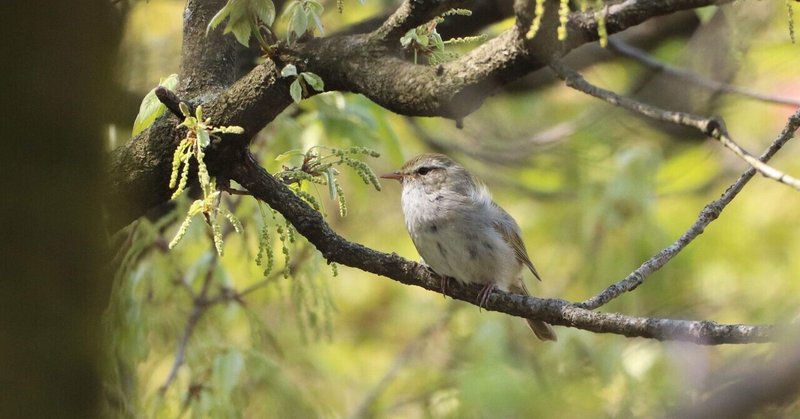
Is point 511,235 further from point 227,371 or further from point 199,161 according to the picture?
point 199,161

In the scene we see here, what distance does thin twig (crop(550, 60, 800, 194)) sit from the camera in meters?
1.96

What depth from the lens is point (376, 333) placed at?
805 centimetres

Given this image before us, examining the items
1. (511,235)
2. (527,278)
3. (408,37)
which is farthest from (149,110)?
(527,278)

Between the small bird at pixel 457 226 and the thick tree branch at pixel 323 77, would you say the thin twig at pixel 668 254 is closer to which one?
the thick tree branch at pixel 323 77

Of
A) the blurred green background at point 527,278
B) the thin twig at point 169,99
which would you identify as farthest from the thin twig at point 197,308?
the thin twig at point 169,99

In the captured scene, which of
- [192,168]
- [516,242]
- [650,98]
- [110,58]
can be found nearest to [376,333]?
[650,98]

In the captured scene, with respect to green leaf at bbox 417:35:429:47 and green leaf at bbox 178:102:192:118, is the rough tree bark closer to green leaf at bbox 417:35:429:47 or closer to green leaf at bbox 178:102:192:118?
green leaf at bbox 417:35:429:47

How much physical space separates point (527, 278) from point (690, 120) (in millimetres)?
4299

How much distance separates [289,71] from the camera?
2514 mm

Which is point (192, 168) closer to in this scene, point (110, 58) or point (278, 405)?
point (110, 58)

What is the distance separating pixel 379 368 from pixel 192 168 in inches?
195

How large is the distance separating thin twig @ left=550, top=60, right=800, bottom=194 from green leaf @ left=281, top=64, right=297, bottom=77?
2.15 ft

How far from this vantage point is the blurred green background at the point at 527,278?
4.34 meters

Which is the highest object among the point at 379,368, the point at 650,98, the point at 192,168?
the point at 192,168
